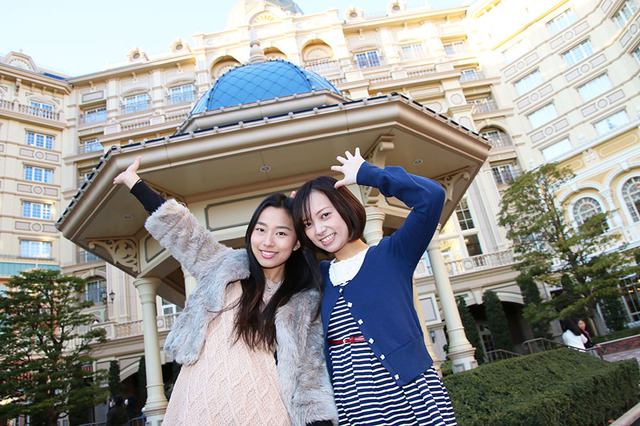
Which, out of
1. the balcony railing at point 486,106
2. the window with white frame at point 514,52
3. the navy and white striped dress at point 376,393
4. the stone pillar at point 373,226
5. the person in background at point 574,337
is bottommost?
the person in background at point 574,337

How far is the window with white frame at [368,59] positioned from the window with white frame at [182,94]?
46.5 feet

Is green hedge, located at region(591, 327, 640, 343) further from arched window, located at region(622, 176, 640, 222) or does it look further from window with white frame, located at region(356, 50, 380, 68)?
window with white frame, located at region(356, 50, 380, 68)

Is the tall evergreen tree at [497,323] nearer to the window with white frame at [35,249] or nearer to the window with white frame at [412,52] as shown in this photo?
the window with white frame at [412,52]

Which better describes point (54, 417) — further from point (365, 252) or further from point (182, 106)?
point (182, 106)

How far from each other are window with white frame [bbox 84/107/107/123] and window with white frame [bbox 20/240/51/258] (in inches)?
434

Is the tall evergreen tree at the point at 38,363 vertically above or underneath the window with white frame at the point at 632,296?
above

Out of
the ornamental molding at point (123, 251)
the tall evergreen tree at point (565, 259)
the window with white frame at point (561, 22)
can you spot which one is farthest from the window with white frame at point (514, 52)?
the ornamental molding at point (123, 251)

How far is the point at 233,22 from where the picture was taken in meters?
39.1

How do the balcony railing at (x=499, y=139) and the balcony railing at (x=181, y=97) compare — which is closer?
the balcony railing at (x=499, y=139)

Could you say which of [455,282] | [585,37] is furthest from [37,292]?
[585,37]

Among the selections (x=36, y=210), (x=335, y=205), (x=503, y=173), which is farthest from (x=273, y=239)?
(x=36, y=210)

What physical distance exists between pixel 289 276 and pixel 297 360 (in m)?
0.62

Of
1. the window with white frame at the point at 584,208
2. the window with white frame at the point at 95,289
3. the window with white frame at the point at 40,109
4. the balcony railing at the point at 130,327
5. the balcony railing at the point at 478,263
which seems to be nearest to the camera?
the balcony railing at the point at 130,327

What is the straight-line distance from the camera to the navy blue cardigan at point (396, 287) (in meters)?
Result: 2.36
